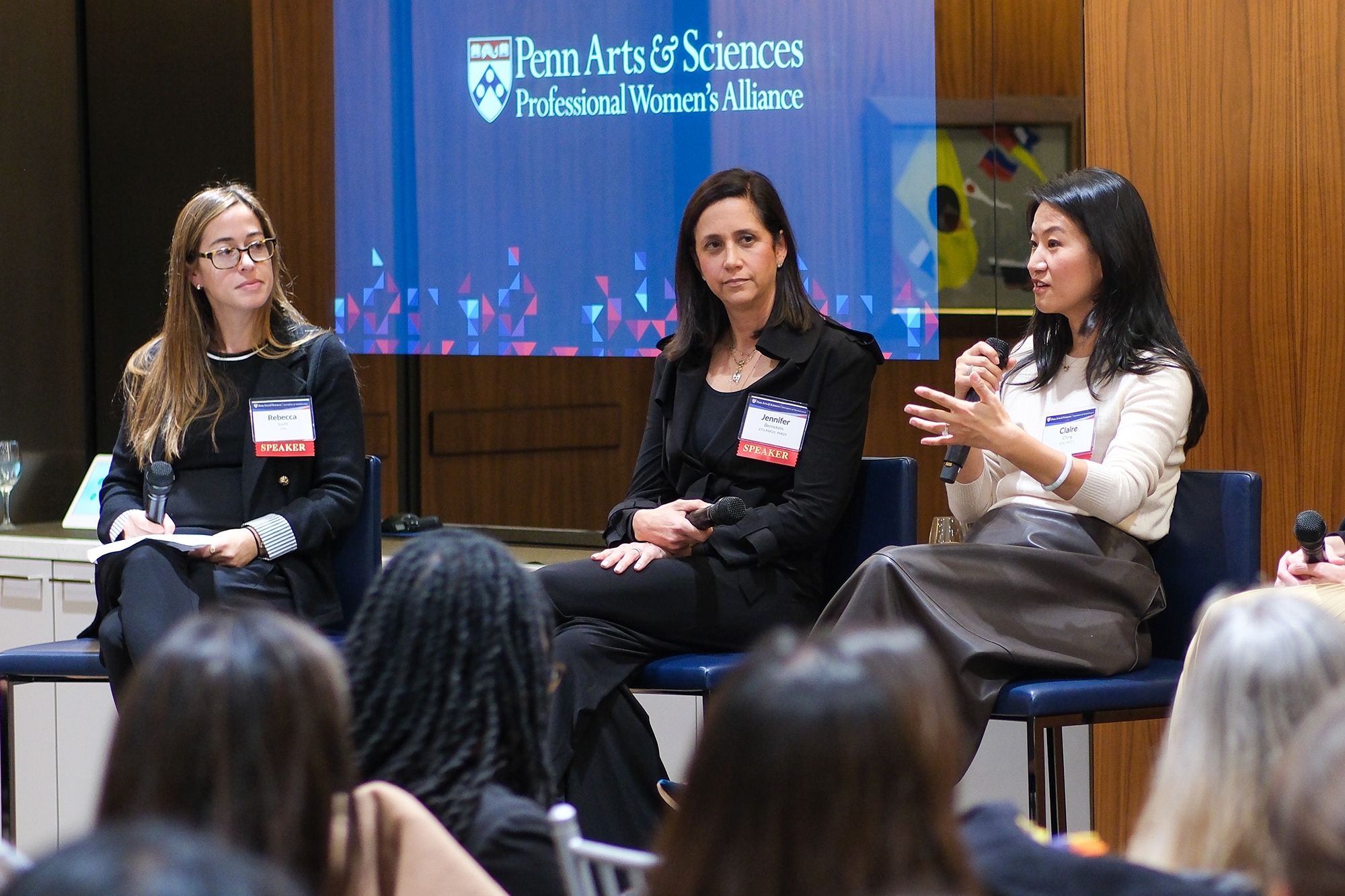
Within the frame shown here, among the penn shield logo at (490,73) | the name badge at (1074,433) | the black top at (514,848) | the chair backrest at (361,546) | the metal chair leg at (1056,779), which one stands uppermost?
the penn shield logo at (490,73)

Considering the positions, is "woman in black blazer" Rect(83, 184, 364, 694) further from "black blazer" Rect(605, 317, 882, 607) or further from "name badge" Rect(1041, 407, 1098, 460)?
"name badge" Rect(1041, 407, 1098, 460)

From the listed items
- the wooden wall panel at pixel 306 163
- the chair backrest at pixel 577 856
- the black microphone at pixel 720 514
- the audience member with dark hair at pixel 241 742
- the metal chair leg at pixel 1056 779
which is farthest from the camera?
the wooden wall panel at pixel 306 163

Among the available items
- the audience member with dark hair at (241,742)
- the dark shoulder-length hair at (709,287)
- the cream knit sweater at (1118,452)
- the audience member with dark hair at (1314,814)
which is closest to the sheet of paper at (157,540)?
the dark shoulder-length hair at (709,287)

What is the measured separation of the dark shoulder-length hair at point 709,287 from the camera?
3.15m

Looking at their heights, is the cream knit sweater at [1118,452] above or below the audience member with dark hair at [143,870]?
above

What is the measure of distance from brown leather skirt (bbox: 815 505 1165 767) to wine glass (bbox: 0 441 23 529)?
2.71 metres

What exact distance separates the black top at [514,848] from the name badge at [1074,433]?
5.53ft

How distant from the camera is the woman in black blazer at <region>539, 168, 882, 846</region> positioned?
285 centimetres

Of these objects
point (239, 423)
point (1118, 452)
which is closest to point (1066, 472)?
point (1118, 452)

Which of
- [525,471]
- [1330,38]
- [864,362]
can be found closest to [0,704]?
[525,471]

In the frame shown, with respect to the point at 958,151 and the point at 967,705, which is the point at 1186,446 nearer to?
the point at 967,705

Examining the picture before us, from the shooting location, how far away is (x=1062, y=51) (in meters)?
3.47

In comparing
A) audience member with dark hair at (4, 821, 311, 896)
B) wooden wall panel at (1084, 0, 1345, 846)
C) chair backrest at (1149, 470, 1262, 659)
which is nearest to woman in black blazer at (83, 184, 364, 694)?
chair backrest at (1149, 470, 1262, 659)

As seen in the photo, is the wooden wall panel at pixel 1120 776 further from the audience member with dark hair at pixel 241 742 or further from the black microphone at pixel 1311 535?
the audience member with dark hair at pixel 241 742
